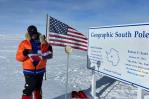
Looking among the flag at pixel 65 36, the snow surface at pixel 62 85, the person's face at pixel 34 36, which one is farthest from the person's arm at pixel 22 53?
the flag at pixel 65 36

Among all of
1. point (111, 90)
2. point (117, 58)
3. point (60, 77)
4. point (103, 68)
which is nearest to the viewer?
point (117, 58)

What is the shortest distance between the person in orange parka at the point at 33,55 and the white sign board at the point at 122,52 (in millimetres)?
1409

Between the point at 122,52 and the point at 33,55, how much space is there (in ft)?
5.96

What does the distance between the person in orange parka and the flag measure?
218 centimetres

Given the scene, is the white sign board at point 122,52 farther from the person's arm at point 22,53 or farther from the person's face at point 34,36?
the person's arm at point 22,53

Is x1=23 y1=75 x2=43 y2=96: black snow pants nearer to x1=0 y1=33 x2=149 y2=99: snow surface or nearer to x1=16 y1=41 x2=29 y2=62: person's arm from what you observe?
x1=16 y1=41 x2=29 y2=62: person's arm

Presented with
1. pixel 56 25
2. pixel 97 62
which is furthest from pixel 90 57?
pixel 56 25

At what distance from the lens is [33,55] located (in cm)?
622

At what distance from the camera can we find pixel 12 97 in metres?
7.62

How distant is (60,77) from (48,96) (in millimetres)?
2348

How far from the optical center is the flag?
335 inches

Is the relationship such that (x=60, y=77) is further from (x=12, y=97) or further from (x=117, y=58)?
(x=117, y=58)

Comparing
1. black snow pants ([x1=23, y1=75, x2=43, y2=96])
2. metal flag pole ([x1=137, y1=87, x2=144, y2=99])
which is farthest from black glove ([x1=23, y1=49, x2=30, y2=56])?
metal flag pole ([x1=137, y1=87, x2=144, y2=99])

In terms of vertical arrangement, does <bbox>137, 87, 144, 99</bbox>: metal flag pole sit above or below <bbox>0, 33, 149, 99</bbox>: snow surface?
above
